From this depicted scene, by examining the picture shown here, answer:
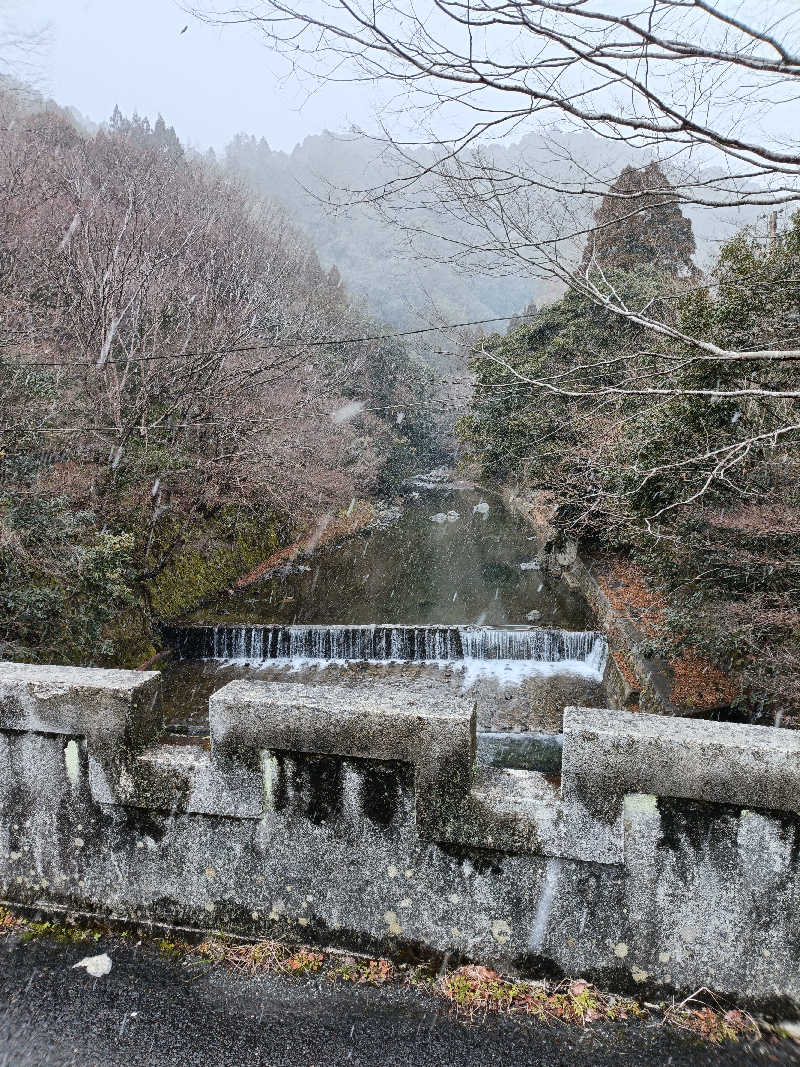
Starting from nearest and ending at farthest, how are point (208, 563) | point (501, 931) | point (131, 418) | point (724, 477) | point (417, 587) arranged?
point (501, 931) < point (724, 477) < point (131, 418) < point (208, 563) < point (417, 587)

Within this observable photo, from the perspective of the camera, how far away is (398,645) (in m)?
12.9

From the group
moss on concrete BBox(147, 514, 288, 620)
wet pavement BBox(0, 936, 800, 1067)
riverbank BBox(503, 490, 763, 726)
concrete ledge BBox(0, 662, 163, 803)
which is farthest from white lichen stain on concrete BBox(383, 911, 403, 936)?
moss on concrete BBox(147, 514, 288, 620)

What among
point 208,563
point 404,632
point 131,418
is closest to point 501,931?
point 404,632

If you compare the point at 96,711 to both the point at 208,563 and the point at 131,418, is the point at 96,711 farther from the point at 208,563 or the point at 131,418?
the point at 208,563

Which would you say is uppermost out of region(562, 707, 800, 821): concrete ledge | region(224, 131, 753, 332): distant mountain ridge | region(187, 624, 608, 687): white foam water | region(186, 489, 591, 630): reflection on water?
region(224, 131, 753, 332): distant mountain ridge

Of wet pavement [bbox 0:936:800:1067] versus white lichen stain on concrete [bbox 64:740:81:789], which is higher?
white lichen stain on concrete [bbox 64:740:81:789]

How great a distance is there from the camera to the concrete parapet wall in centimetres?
192

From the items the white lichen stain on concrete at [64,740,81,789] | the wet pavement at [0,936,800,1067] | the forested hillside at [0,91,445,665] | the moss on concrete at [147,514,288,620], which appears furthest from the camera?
the moss on concrete at [147,514,288,620]

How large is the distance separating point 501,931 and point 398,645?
425 inches

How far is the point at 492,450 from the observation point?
60.6 ft

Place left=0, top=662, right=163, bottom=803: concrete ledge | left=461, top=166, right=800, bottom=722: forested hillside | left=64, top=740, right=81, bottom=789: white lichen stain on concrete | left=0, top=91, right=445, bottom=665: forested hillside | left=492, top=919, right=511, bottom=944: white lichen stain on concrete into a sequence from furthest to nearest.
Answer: left=0, top=91, right=445, bottom=665: forested hillside < left=461, top=166, right=800, bottom=722: forested hillside < left=64, top=740, right=81, bottom=789: white lichen stain on concrete < left=0, top=662, right=163, bottom=803: concrete ledge < left=492, top=919, right=511, bottom=944: white lichen stain on concrete

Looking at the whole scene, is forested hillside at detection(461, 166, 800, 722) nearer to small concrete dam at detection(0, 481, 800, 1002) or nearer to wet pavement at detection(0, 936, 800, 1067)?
small concrete dam at detection(0, 481, 800, 1002)

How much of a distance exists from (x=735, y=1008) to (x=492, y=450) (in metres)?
17.1

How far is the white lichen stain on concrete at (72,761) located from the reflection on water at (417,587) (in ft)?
37.9
